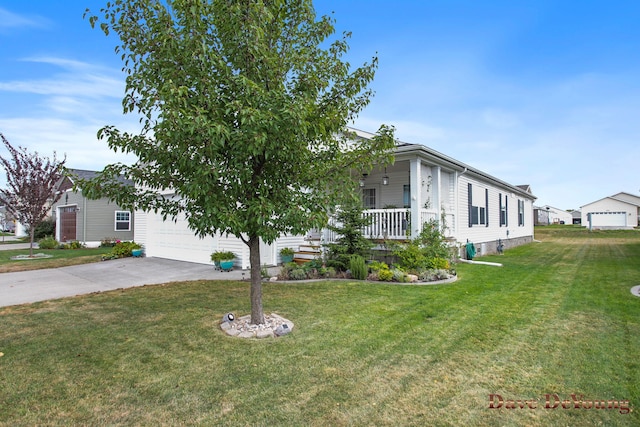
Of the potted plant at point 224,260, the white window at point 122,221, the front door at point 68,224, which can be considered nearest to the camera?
the potted plant at point 224,260

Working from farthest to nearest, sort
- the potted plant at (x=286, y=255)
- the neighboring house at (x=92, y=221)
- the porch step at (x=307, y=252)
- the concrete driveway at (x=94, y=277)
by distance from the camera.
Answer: the neighboring house at (x=92, y=221)
the potted plant at (x=286, y=255)
the porch step at (x=307, y=252)
the concrete driveway at (x=94, y=277)

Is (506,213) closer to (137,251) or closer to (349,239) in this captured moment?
(349,239)

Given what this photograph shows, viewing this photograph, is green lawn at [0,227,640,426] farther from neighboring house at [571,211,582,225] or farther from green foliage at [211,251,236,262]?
neighboring house at [571,211,582,225]

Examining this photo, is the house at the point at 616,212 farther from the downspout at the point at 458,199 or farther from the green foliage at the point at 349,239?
the green foliage at the point at 349,239

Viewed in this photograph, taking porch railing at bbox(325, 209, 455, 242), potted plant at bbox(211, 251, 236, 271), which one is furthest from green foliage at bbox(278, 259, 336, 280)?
potted plant at bbox(211, 251, 236, 271)

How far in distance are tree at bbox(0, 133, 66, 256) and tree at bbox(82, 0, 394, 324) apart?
1535 centimetres

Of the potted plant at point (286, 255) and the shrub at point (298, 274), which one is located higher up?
the potted plant at point (286, 255)

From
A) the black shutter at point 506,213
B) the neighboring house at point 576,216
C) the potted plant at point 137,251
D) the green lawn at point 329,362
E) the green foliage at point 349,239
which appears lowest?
the green lawn at point 329,362

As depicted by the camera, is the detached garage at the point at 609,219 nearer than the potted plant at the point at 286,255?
No

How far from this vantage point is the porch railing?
981 centimetres

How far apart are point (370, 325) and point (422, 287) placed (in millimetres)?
3090

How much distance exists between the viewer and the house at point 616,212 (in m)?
42.8

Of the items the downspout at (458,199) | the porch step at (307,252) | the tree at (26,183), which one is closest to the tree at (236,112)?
the porch step at (307,252)

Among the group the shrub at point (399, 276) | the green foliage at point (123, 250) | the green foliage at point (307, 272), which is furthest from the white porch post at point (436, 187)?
the green foliage at point (123, 250)
